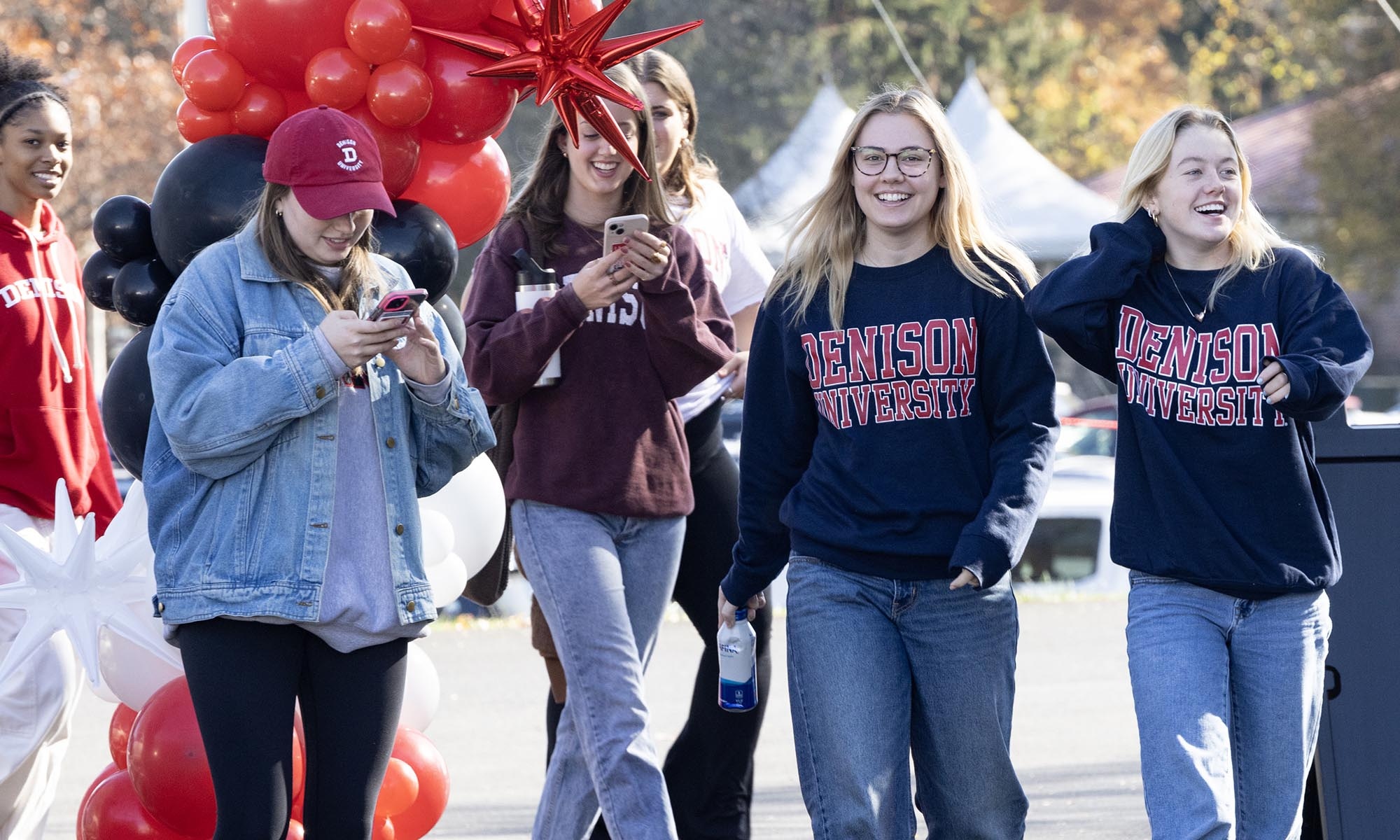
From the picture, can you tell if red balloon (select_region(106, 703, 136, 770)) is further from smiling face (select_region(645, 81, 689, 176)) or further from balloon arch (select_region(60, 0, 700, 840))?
smiling face (select_region(645, 81, 689, 176))

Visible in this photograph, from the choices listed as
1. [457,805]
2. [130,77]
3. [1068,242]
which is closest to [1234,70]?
[1068,242]

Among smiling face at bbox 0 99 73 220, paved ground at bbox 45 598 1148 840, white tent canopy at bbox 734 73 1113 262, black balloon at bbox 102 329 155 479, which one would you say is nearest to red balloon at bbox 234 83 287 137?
black balloon at bbox 102 329 155 479

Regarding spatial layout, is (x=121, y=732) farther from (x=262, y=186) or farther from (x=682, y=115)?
(x=682, y=115)

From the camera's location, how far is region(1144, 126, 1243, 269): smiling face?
370 centimetres

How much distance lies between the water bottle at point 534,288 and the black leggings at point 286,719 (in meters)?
0.97

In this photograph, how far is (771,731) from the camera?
7.37 meters

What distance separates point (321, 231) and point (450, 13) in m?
1.17

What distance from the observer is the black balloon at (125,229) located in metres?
4.28

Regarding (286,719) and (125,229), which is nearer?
(286,719)

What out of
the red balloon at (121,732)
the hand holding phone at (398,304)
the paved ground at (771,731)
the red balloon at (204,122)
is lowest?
the paved ground at (771,731)

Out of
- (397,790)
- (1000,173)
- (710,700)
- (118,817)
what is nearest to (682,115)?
(710,700)

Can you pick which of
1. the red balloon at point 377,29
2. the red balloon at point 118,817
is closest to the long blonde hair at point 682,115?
the red balloon at point 377,29

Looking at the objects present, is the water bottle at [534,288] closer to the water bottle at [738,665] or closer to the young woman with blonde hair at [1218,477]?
the water bottle at [738,665]

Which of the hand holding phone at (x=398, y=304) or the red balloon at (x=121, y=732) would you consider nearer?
the hand holding phone at (x=398, y=304)
